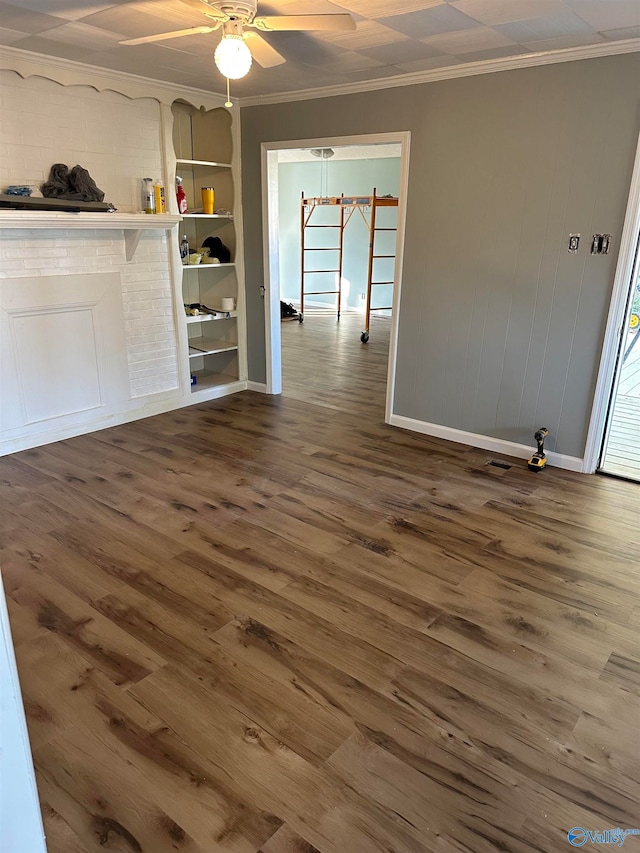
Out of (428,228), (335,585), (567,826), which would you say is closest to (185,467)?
(335,585)

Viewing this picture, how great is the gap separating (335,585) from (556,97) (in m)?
3.00

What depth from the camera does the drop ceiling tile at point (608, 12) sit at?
252 cm

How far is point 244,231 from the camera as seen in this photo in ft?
17.1

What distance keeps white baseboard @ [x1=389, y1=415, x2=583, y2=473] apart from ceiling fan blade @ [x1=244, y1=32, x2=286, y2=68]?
2.61 meters

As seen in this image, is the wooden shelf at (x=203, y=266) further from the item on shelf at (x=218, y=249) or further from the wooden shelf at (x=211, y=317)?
the wooden shelf at (x=211, y=317)

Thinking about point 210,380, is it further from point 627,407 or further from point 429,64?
point 627,407

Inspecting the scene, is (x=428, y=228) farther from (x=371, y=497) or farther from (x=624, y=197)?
(x=371, y=497)

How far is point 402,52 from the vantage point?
131 inches

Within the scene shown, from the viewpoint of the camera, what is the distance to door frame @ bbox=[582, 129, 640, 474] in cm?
328

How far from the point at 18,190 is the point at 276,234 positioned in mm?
2061

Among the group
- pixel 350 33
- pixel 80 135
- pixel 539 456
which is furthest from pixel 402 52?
pixel 539 456

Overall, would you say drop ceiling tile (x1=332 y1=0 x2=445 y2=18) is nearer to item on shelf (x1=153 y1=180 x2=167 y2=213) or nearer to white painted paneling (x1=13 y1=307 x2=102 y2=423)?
item on shelf (x1=153 y1=180 x2=167 y2=213)

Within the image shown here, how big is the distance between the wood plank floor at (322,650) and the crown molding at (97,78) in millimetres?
2391

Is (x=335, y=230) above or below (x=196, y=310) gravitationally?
above
